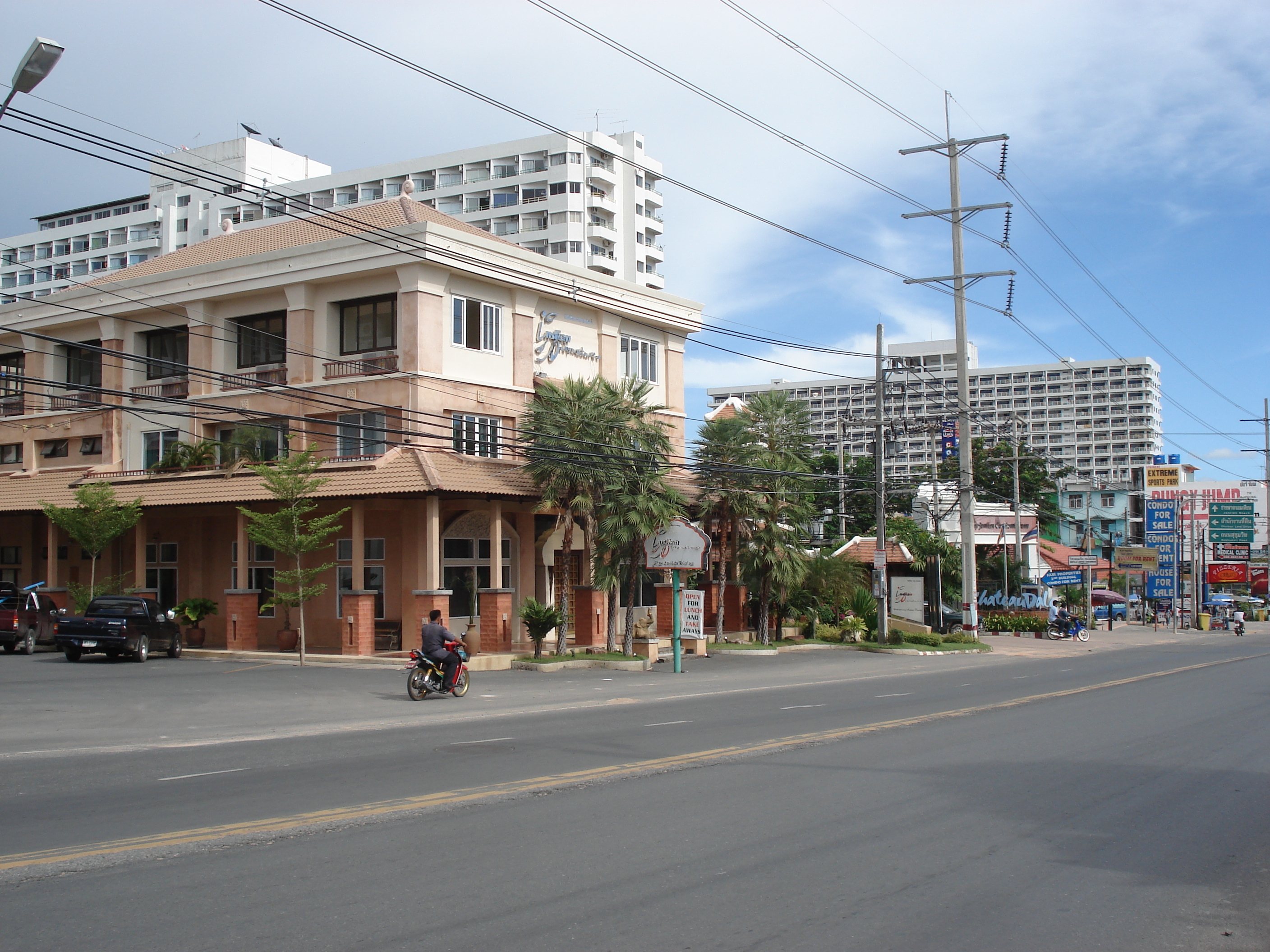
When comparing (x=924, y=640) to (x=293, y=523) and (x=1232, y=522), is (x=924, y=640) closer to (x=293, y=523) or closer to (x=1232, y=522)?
(x=293, y=523)

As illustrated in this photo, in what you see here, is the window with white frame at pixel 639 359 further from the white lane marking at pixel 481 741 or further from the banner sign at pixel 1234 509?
the banner sign at pixel 1234 509

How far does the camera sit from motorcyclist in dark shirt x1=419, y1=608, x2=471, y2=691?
2045cm

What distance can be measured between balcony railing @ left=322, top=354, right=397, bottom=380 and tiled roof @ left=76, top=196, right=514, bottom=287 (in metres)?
3.83

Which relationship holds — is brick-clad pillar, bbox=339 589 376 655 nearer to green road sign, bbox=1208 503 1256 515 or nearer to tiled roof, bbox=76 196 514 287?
tiled roof, bbox=76 196 514 287

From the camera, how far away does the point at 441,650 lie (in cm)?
2052

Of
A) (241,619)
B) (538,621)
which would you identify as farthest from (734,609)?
(241,619)

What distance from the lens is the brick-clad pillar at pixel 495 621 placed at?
1143 inches

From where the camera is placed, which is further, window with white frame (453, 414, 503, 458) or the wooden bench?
window with white frame (453, 414, 503, 458)

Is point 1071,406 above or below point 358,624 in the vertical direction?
above

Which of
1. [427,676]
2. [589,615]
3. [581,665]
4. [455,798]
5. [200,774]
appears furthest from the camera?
[589,615]

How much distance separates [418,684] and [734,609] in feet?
69.2

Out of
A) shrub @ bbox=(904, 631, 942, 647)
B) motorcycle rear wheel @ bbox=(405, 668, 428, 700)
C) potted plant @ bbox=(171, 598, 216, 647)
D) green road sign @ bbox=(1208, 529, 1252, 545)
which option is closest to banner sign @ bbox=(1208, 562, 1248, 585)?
green road sign @ bbox=(1208, 529, 1252, 545)

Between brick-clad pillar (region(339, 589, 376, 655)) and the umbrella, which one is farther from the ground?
brick-clad pillar (region(339, 589, 376, 655))

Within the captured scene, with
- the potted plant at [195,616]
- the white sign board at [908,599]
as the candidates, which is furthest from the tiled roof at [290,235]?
the white sign board at [908,599]
